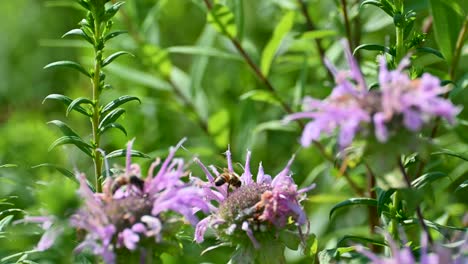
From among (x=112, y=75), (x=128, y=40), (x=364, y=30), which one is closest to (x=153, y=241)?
(x=364, y=30)

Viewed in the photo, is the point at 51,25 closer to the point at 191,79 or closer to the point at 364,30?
the point at 191,79

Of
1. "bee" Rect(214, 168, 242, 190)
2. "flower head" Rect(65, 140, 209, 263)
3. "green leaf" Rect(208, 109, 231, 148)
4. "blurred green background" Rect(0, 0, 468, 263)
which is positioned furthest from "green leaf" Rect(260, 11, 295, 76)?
"flower head" Rect(65, 140, 209, 263)

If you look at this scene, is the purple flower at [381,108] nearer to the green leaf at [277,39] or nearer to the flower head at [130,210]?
the flower head at [130,210]

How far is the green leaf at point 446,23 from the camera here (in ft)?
3.86

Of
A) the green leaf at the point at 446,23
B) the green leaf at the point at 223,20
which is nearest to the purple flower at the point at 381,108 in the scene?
the green leaf at the point at 446,23

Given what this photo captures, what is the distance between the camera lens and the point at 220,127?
1.55 meters

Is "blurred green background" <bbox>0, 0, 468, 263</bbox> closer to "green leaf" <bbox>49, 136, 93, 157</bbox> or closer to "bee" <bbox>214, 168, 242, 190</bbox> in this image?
"green leaf" <bbox>49, 136, 93, 157</bbox>

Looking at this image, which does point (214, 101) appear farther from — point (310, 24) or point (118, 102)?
point (118, 102)

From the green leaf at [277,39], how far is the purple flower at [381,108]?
0.63 metres

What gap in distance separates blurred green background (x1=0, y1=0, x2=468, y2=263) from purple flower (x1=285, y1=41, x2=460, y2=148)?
19.6 inches

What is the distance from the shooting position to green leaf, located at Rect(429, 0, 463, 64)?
1.18 m

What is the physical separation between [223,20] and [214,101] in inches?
22.0

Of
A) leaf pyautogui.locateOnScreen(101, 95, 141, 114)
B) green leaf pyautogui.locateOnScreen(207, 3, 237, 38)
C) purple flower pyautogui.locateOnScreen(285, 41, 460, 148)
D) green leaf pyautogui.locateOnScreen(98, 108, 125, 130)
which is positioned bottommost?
green leaf pyautogui.locateOnScreen(207, 3, 237, 38)

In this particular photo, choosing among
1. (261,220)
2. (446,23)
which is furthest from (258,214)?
(446,23)
